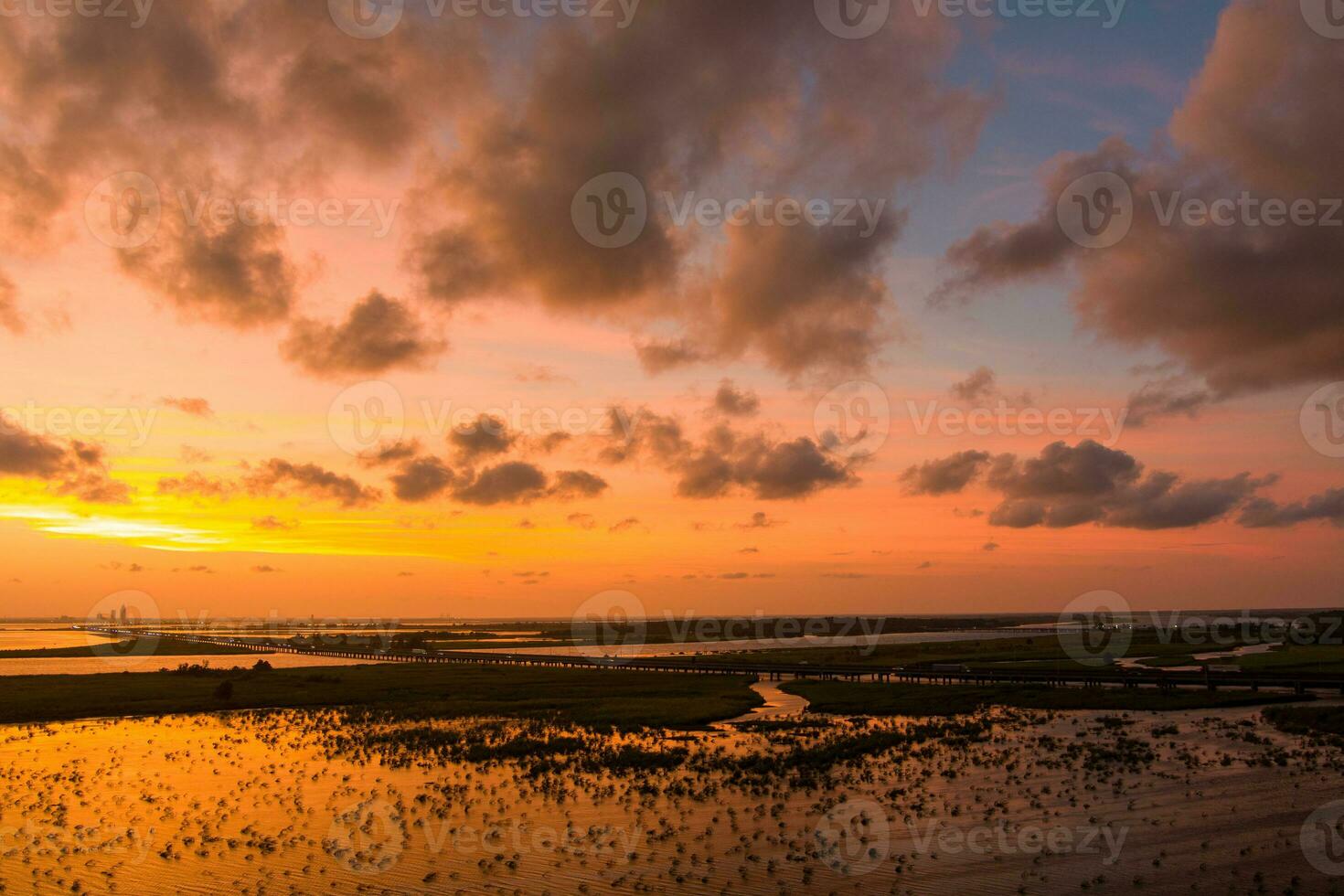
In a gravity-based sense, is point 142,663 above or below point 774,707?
below

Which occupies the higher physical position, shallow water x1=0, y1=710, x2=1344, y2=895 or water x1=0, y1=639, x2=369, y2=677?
shallow water x1=0, y1=710, x2=1344, y2=895

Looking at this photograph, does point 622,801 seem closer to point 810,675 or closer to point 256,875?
point 256,875

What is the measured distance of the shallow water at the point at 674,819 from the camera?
67.8ft

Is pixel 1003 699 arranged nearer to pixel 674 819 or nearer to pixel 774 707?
pixel 774 707

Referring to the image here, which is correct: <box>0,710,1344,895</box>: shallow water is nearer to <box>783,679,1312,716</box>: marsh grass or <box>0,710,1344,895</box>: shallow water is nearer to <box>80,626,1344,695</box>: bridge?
<box>783,679,1312,716</box>: marsh grass

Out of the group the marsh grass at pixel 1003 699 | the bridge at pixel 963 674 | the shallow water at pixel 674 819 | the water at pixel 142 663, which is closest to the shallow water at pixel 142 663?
the water at pixel 142 663

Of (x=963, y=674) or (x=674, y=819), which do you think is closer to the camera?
(x=674, y=819)

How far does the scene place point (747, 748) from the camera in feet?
129

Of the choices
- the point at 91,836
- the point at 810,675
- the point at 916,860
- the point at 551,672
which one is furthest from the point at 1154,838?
the point at 551,672

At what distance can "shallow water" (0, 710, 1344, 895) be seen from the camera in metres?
20.7

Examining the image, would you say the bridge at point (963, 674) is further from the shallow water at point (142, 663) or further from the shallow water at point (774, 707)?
the shallow water at point (142, 663)

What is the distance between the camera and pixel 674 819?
1029 inches

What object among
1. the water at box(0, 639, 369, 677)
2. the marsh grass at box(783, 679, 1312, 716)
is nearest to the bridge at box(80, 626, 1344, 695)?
the marsh grass at box(783, 679, 1312, 716)

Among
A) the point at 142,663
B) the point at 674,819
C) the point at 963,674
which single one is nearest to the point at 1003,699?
the point at 963,674
